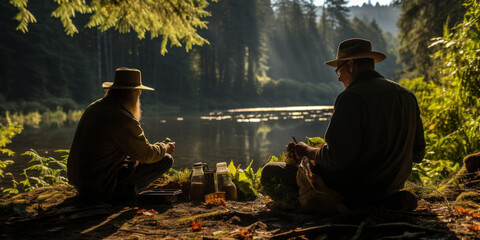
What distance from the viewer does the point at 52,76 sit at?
36.6 m

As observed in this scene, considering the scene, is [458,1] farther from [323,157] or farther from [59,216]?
[59,216]

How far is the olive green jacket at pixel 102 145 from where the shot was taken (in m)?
3.90

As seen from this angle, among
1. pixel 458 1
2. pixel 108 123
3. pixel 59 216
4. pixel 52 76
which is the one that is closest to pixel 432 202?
pixel 108 123

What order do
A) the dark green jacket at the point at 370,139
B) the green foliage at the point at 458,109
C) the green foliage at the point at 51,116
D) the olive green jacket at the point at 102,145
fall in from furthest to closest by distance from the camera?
the green foliage at the point at 51,116 < the green foliage at the point at 458,109 < the olive green jacket at the point at 102,145 < the dark green jacket at the point at 370,139

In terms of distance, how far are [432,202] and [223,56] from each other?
5610cm

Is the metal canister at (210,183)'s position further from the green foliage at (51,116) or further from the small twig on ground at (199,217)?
the green foliage at (51,116)

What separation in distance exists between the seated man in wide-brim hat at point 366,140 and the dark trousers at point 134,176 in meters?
2.00

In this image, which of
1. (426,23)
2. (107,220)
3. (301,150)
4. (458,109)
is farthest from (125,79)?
(426,23)

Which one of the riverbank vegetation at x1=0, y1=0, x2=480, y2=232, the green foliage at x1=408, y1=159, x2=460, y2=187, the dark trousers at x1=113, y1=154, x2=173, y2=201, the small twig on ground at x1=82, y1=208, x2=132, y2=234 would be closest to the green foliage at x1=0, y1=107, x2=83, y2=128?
the riverbank vegetation at x1=0, y1=0, x2=480, y2=232

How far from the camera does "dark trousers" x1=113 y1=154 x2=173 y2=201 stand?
170 inches

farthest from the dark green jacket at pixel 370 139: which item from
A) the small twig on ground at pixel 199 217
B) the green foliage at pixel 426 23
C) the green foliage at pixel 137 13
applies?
the green foliage at pixel 426 23

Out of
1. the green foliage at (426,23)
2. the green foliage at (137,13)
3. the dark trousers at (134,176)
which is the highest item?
the green foliage at (426,23)

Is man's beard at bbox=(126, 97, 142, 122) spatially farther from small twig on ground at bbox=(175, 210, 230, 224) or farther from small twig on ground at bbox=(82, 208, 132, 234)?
small twig on ground at bbox=(175, 210, 230, 224)

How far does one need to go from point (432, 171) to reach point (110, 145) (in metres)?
4.61
